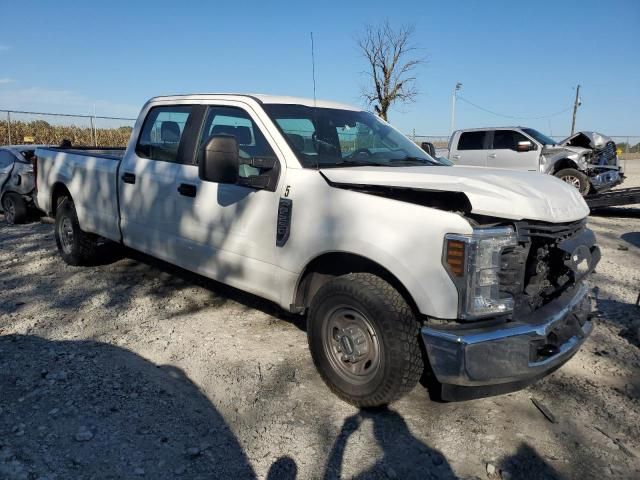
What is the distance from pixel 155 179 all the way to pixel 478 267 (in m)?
3.12

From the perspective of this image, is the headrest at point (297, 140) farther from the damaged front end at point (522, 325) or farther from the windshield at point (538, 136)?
the windshield at point (538, 136)

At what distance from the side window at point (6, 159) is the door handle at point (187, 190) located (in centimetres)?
697

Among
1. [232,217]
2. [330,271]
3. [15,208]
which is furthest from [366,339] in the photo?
[15,208]

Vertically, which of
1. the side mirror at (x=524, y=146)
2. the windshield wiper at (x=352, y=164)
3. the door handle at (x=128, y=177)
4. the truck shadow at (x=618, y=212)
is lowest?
the truck shadow at (x=618, y=212)

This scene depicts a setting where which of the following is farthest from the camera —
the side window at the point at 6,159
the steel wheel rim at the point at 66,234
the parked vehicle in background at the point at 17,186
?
the side window at the point at 6,159

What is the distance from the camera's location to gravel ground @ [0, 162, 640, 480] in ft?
8.87

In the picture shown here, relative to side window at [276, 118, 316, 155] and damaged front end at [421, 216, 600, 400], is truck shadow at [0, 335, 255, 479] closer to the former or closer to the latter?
damaged front end at [421, 216, 600, 400]

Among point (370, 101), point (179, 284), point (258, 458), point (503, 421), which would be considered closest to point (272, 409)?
point (258, 458)

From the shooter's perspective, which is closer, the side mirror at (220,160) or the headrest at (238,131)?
the side mirror at (220,160)

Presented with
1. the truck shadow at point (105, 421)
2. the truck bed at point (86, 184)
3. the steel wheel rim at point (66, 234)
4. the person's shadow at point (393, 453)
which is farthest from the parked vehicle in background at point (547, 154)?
the truck shadow at point (105, 421)

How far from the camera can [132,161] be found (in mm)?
5023

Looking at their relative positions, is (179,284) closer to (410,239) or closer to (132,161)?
(132,161)

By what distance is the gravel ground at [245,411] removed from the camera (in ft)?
8.87

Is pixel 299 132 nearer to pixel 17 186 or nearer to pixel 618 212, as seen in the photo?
pixel 17 186
